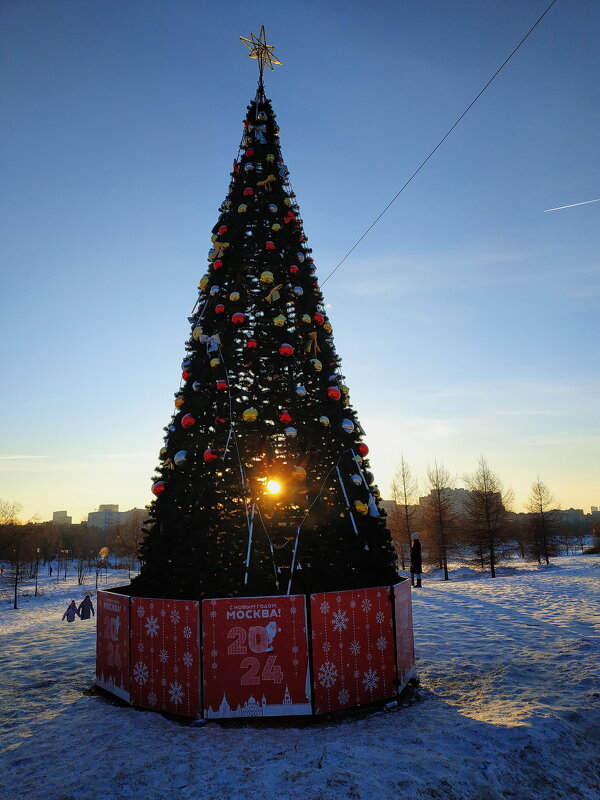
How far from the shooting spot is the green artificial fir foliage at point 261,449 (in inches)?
253

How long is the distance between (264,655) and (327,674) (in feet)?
2.95

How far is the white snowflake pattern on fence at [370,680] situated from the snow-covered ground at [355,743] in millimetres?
376

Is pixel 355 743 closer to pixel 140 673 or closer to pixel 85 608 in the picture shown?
pixel 140 673

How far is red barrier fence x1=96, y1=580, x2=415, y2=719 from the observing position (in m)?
5.72

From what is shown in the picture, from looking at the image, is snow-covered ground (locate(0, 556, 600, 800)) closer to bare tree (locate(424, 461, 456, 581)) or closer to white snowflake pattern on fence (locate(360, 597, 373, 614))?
white snowflake pattern on fence (locate(360, 597, 373, 614))

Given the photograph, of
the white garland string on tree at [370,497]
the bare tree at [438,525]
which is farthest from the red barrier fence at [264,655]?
the bare tree at [438,525]

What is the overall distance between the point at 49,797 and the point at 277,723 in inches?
105

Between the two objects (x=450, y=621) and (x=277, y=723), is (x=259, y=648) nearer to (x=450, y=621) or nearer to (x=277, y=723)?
(x=277, y=723)

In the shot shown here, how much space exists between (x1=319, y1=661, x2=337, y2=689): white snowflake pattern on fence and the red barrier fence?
1 cm

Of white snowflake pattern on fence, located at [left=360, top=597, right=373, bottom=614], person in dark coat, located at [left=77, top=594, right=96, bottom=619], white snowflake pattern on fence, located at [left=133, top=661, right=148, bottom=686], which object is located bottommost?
person in dark coat, located at [left=77, top=594, right=96, bottom=619]

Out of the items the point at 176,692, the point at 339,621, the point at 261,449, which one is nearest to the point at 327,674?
the point at 339,621

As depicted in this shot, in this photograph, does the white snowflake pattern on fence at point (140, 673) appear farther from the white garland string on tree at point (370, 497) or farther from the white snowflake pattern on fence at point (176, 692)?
the white garland string on tree at point (370, 497)

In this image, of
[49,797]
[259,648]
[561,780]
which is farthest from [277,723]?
[561,780]

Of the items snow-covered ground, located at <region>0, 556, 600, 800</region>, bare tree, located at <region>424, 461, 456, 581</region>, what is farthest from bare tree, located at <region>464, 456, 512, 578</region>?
snow-covered ground, located at <region>0, 556, 600, 800</region>
